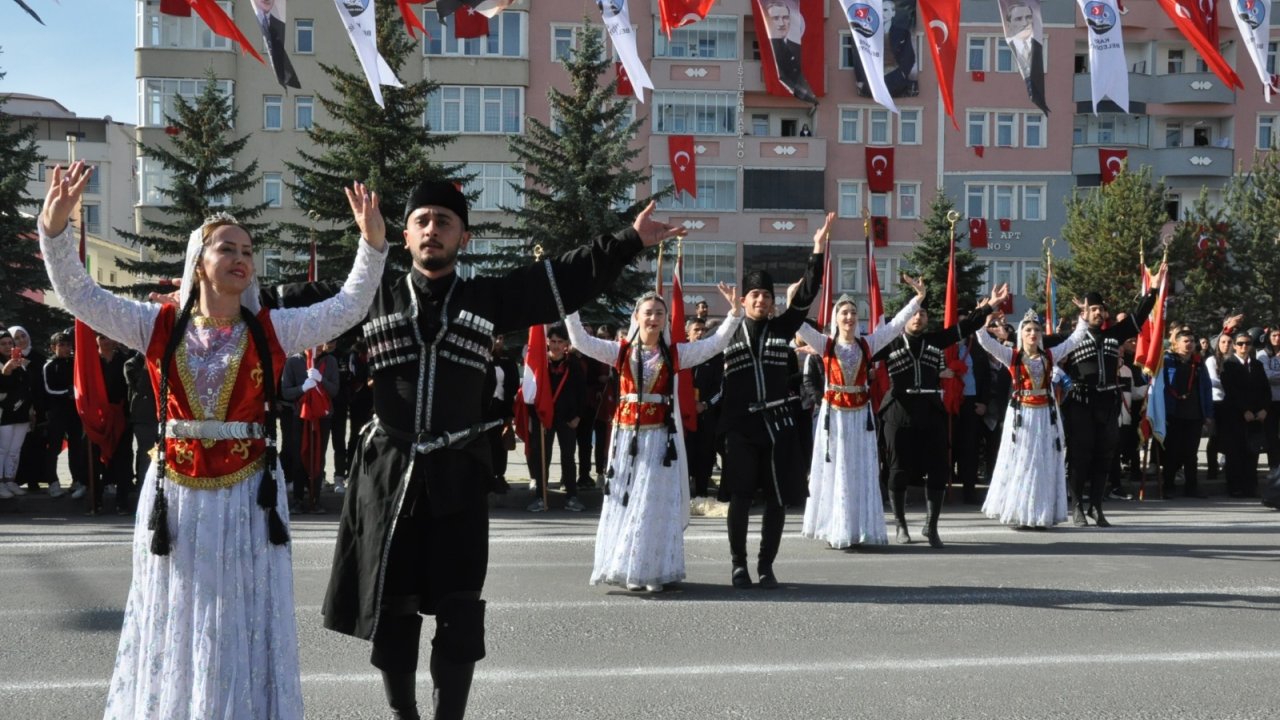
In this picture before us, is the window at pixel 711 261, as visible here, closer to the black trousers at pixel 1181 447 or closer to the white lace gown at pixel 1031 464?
the black trousers at pixel 1181 447

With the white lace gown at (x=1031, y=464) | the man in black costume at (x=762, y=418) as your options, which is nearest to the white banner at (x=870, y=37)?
the white lace gown at (x=1031, y=464)

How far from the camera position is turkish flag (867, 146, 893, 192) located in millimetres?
52219

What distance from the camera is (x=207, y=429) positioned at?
16.2 ft

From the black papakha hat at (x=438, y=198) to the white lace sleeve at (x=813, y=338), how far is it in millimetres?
6221

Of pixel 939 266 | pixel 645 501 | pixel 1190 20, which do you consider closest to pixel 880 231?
pixel 939 266

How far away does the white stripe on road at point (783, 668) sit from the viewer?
21.6ft

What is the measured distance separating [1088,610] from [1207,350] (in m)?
14.1

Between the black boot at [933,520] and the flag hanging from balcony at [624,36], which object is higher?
the flag hanging from balcony at [624,36]

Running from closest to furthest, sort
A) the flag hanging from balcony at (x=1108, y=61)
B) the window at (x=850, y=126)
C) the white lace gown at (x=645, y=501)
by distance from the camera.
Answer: the white lace gown at (x=645, y=501) → the flag hanging from balcony at (x=1108, y=61) → the window at (x=850, y=126)

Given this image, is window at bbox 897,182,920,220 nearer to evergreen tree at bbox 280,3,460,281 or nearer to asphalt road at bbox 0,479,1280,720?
evergreen tree at bbox 280,3,460,281

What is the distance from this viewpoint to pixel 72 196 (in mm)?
4816

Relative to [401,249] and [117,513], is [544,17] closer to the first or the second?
[401,249]

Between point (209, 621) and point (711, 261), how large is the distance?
156 ft

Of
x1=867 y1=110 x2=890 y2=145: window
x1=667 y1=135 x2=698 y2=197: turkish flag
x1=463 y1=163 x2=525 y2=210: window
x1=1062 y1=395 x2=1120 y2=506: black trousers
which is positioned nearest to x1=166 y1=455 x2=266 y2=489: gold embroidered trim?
x1=1062 y1=395 x2=1120 y2=506: black trousers
